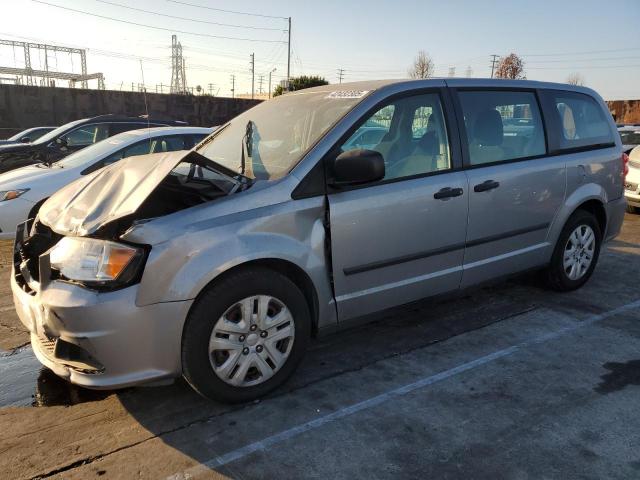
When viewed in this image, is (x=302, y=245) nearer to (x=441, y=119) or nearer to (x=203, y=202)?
(x=203, y=202)

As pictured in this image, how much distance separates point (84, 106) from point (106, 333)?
2580 cm

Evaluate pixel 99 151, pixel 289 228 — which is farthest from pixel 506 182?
pixel 99 151

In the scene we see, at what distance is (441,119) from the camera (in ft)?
12.0

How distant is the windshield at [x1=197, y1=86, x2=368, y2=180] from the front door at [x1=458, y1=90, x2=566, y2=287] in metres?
1.00

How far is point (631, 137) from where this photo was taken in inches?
499

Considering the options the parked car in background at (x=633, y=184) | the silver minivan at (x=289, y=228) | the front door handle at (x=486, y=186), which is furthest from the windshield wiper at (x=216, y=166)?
the parked car in background at (x=633, y=184)

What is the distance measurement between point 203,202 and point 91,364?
993mm

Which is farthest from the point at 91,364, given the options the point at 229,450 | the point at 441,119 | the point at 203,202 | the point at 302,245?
the point at 441,119

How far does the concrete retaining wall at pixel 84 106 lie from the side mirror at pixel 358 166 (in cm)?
1987

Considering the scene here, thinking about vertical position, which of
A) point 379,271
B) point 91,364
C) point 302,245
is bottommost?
point 91,364

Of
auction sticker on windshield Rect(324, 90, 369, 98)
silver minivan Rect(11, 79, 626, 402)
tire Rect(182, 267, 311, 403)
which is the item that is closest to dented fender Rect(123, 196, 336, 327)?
silver minivan Rect(11, 79, 626, 402)

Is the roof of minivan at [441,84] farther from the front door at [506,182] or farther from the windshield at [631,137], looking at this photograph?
the windshield at [631,137]

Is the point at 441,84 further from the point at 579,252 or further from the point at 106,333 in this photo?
the point at 106,333

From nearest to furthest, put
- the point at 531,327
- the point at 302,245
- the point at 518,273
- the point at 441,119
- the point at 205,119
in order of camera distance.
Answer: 1. the point at 302,245
2. the point at 441,119
3. the point at 531,327
4. the point at 518,273
5. the point at 205,119
